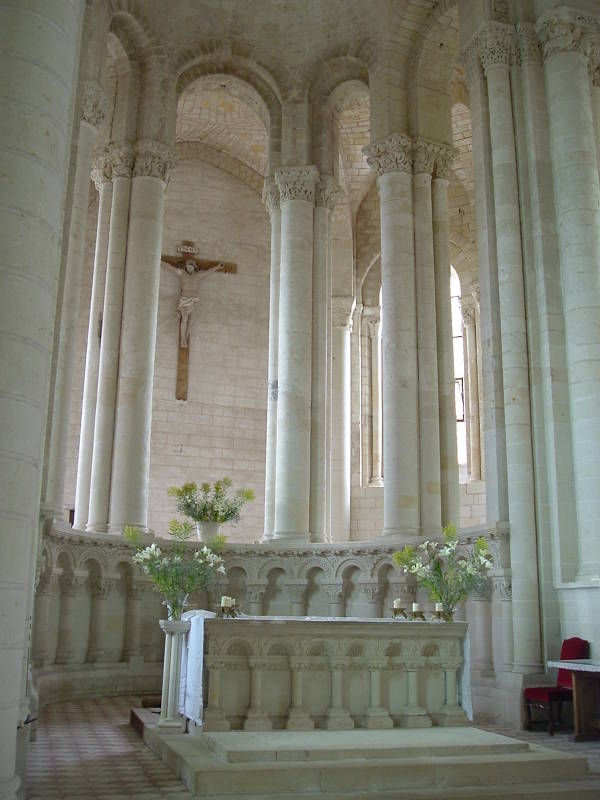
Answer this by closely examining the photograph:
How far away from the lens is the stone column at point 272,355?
16.7 meters

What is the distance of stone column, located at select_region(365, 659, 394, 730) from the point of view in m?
8.49

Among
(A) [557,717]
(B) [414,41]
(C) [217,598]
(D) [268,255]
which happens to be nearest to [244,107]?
(D) [268,255]

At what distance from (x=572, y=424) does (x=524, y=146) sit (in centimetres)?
431

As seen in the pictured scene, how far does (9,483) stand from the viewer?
18.1 ft

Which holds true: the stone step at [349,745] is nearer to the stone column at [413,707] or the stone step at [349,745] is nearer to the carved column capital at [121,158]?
the stone column at [413,707]

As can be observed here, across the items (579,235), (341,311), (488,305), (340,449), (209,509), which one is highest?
(341,311)

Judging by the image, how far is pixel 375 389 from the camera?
75.1ft

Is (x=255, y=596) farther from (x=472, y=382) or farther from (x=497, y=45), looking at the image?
(x=497, y=45)

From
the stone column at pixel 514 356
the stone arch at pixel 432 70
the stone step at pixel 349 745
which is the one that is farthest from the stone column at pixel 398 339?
the stone step at pixel 349 745

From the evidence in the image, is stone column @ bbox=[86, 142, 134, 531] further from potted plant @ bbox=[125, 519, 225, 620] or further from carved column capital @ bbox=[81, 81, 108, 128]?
potted plant @ bbox=[125, 519, 225, 620]

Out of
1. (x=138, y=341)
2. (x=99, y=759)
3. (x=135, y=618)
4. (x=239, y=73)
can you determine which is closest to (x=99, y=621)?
(x=135, y=618)

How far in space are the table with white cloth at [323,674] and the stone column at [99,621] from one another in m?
5.09

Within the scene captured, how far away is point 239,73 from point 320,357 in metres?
6.45

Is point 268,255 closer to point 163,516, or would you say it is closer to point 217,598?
point 163,516
